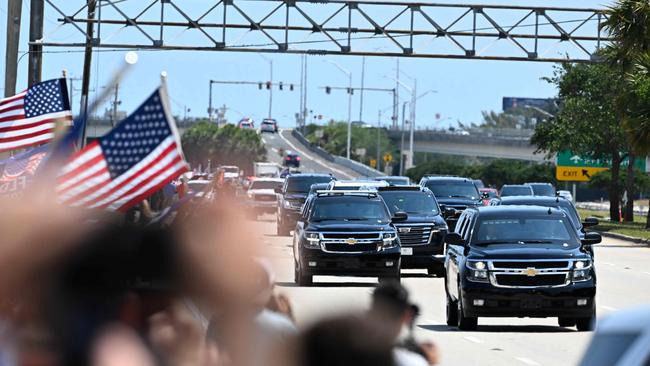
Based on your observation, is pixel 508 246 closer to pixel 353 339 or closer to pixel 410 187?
pixel 410 187

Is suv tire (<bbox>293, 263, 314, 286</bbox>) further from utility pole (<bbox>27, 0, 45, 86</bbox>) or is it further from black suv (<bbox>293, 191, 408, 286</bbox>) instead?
utility pole (<bbox>27, 0, 45, 86</bbox>)

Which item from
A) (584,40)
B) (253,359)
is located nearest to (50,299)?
(253,359)

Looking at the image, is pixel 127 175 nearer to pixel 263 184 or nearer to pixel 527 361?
pixel 527 361

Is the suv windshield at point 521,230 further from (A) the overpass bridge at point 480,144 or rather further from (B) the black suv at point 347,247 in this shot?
(A) the overpass bridge at point 480,144

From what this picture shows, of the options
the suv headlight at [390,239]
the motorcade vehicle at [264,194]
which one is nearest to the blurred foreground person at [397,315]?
the suv headlight at [390,239]

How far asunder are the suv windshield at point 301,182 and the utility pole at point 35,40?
1080 centimetres

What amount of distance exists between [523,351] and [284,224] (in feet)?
95.8

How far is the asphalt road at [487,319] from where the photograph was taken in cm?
1766

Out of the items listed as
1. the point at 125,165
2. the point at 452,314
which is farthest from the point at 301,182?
the point at 125,165

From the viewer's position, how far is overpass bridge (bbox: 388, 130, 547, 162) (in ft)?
475

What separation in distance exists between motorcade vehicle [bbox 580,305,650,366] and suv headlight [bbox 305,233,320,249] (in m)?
21.2

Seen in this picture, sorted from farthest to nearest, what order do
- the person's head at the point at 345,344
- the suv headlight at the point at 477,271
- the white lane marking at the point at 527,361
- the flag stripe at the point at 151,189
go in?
the suv headlight at the point at 477,271 → the white lane marking at the point at 527,361 → the flag stripe at the point at 151,189 → the person's head at the point at 345,344

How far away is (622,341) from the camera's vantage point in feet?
23.4

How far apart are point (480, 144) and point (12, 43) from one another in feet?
382
